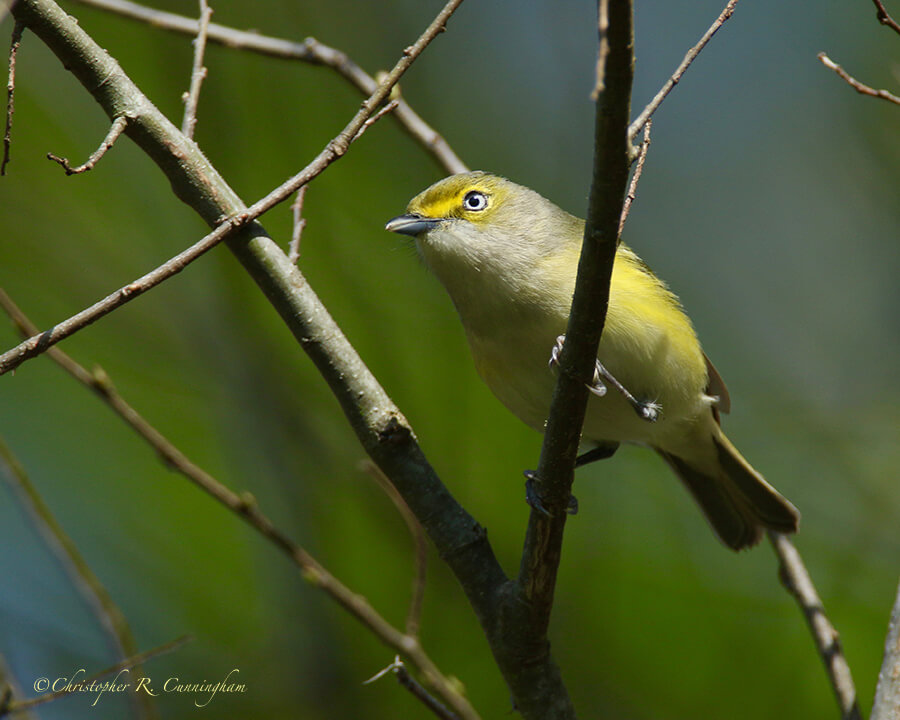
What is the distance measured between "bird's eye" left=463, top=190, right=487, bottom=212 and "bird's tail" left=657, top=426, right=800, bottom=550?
5.17 ft

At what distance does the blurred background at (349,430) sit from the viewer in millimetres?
4629

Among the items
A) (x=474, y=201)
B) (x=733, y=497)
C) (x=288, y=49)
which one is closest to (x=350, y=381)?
(x=474, y=201)

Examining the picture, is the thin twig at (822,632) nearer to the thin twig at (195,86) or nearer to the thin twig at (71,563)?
the thin twig at (71,563)

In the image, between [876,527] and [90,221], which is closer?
[876,527]

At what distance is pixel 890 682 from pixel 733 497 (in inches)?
80.4

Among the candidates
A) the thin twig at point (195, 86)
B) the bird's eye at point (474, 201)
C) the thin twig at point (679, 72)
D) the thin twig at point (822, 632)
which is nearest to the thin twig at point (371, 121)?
the thin twig at point (195, 86)

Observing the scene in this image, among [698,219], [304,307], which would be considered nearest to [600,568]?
[304,307]

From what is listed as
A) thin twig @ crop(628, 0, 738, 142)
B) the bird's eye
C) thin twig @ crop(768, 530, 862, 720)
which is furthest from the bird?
thin twig @ crop(628, 0, 738, 142)

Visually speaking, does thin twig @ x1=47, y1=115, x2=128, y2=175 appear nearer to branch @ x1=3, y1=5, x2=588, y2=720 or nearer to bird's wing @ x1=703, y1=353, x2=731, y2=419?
branch @ x1=3, y1=5, x2=588, y2=720

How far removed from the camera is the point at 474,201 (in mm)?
3938

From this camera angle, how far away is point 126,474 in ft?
17.3

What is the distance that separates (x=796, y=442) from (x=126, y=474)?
4130 mm

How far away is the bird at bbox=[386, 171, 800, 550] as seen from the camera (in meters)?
3.38

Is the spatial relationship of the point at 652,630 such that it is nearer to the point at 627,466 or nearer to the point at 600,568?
the point at 600,568
